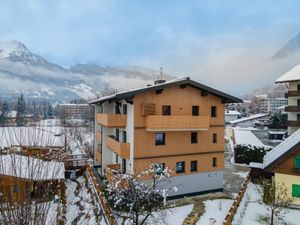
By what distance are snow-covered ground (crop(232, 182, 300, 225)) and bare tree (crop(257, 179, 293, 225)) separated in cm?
41

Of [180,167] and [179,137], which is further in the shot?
[180,167]

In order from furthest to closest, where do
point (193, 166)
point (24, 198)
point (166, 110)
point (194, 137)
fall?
point (194, 137)
point (193, 166)
point (166, 110)
point (24, 198)

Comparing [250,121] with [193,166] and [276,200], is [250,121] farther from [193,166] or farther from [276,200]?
[276,200]

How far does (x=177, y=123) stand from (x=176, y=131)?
1301mm

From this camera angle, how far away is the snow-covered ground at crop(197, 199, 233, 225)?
58.2 feet

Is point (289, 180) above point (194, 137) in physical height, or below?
below

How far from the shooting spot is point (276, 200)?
17.2 m

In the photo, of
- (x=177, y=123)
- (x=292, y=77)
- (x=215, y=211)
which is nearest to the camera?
(x=215, y=211)

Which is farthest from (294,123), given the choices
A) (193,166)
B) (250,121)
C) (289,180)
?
(250,121)

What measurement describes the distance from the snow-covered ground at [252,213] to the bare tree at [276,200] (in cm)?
41

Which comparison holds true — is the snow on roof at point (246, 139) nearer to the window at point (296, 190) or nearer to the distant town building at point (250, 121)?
the window at point (296, 190)

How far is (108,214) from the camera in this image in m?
16.9

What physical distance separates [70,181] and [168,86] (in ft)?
46.7

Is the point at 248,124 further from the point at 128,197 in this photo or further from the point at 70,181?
the point at 128,197
